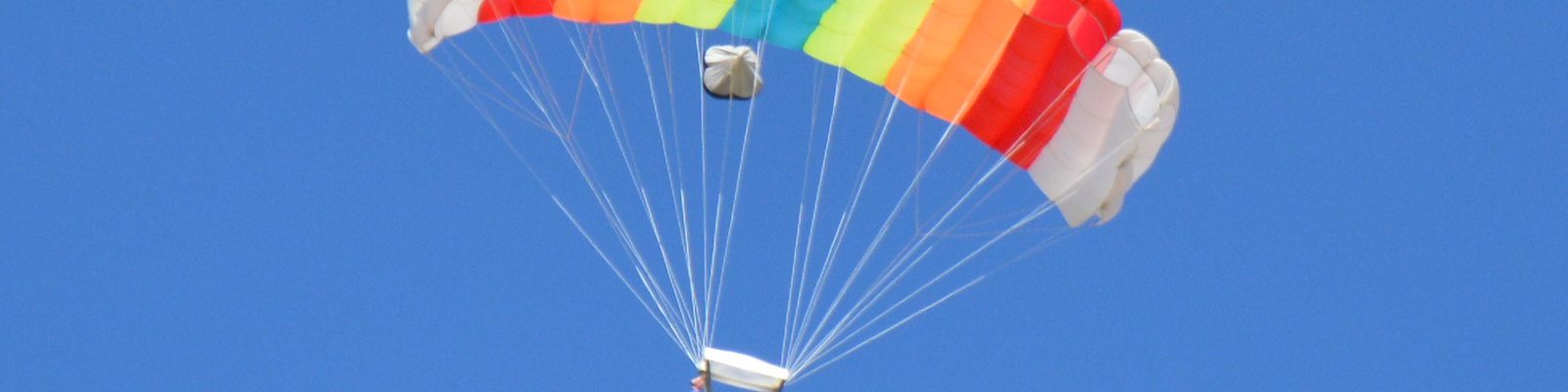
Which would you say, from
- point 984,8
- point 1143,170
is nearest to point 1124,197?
point 1143,170

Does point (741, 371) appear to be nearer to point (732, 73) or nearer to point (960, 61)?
point (732, 73)

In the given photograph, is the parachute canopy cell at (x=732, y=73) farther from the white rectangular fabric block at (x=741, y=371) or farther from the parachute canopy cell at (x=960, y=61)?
the white rectangular fabric block at (x=741, y=371)

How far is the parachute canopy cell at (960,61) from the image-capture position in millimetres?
16641

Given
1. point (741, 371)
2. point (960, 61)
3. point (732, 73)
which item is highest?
point (960, 61)

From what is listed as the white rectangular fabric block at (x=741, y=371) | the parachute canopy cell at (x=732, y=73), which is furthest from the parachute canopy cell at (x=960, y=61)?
the white rectangular fabric block at (x=741, y=371)

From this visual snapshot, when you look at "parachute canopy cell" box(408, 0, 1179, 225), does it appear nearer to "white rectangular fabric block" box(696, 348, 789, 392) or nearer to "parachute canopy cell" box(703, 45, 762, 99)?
"parachute canopy cell" box(703, 45, 762, 99)

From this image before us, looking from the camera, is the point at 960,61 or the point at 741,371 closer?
the point at 741,371

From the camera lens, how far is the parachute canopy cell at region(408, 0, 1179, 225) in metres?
16.6

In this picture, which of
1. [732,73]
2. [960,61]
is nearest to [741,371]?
[732,73]

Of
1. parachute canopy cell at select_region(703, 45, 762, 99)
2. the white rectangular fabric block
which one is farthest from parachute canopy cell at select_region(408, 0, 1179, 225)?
the white rectangular fabric block

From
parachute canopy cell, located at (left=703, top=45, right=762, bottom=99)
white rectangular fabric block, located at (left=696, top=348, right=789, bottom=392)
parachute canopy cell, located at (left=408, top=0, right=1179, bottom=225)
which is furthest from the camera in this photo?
parachute canopy cell, located at (left=703, top=45, right=762, bottom=99)

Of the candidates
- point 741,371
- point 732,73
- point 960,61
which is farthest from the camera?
point 732,73

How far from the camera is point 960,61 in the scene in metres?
17.2

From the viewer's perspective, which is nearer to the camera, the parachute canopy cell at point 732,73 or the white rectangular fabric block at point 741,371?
the white rectangular fabric block at point 741,371
